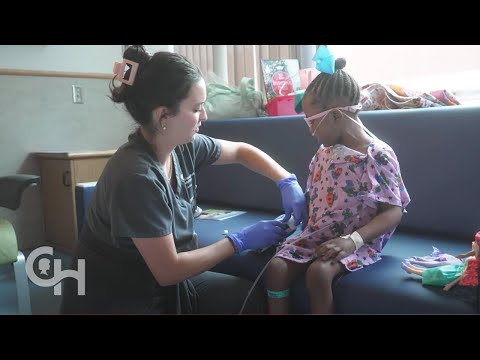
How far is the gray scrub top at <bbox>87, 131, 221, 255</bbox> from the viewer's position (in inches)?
37.3

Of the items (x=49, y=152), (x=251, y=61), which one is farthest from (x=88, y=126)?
(x=251, y=61)

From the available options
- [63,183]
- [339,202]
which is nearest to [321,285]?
[339,202]

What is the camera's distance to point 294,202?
4.21 feet

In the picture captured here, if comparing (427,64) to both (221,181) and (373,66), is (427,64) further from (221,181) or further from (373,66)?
(221,181)

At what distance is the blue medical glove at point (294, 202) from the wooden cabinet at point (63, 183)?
1.24 m

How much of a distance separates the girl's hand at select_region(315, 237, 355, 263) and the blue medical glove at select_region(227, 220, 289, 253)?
4.7 inches

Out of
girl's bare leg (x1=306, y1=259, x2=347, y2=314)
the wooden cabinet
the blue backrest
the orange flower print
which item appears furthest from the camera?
the wooden cabinet

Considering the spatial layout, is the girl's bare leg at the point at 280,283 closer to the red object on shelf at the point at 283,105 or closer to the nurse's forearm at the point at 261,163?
the nurse's forearm at the point at 261,163

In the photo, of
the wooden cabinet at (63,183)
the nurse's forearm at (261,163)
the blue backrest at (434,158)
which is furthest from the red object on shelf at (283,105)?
the wooden cabinet at (63,183)

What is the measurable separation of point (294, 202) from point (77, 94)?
1.74 m

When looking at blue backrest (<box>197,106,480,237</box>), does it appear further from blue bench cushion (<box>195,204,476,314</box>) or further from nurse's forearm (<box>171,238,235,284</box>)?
nurse's forearm (<box>171,238,235,284</box>)

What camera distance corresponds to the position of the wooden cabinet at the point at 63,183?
2.23 meters

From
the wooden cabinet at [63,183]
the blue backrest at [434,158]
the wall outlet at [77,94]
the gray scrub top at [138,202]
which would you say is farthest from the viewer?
the wall outlet at [77,94]

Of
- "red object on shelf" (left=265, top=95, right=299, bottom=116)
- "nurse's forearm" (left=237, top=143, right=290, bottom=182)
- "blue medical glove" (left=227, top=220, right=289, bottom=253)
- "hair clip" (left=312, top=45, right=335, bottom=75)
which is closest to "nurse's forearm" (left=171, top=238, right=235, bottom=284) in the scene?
"blue medical glove" (left=227, top=220, right=289, bottom=253)
